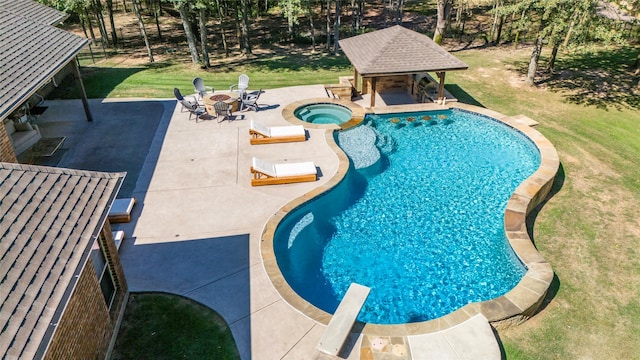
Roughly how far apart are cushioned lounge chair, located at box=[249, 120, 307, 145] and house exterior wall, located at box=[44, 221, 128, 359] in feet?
29.5

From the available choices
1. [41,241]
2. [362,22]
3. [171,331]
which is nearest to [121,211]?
[171,331]

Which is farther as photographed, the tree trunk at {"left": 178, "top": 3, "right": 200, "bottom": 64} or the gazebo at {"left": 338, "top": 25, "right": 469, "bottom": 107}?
the tree trunk at {"left": 178, "top": 3, "right": 200, "bottom": 64}

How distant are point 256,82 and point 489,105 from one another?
1332cm

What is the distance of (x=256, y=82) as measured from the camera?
998 inches

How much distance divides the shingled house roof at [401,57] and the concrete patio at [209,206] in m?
3.07

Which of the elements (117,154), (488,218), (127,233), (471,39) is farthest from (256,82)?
(471,39)

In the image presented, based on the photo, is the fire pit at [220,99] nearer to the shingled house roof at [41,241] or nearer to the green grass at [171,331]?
the green grass at [171,331]

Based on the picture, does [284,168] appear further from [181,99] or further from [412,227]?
[181,99]

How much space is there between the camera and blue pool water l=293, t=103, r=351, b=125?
2148 cm

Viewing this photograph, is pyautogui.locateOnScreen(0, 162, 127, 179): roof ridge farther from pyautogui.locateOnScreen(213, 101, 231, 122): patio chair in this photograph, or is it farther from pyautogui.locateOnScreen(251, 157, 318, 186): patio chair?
pyautogui.locateOnScreen(213, 101, 231, 122): patio chair

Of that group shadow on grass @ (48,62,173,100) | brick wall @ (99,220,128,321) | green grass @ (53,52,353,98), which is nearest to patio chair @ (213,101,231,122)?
green grass @ (53,52,353,98)

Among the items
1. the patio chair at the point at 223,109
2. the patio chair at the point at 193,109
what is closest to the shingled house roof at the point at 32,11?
the patio chair at the point at 193,109

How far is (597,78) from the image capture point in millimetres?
25234

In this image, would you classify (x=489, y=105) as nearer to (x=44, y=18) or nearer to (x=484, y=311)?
(x=484, y=311)
